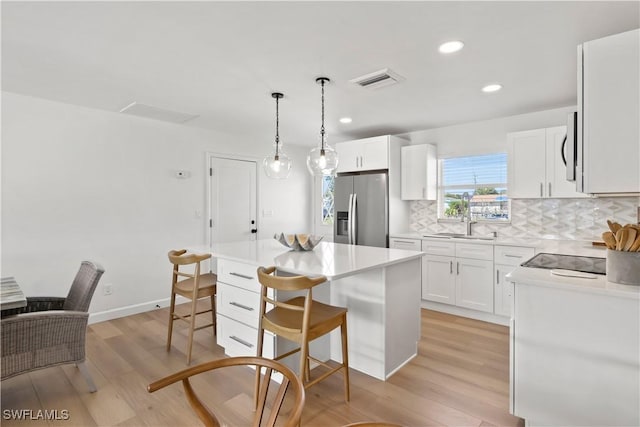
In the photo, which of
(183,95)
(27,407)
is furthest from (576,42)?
(27,407)

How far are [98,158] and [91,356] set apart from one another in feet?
6.83

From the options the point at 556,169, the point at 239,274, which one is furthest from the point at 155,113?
the point at 556,169

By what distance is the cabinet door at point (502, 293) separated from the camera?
344 centimetres

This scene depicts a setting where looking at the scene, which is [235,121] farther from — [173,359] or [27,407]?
[27,407]

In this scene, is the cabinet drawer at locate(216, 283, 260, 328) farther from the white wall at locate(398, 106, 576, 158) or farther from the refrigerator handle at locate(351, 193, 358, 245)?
the white wall at locate(398, 106, 576, 158)

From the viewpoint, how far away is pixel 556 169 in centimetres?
340

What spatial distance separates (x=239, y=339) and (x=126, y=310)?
202cm

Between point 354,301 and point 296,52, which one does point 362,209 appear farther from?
point 296,52

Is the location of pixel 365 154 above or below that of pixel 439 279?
above

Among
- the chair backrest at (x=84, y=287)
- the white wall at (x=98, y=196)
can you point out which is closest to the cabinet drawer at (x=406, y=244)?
the white wall at (x=98, y=196)

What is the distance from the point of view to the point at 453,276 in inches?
151

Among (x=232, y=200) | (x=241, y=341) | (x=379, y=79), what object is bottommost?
(x=241, y=341)

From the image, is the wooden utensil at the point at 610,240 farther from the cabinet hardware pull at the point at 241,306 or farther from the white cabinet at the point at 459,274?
the cabinet hardware pull at the point at 241,306

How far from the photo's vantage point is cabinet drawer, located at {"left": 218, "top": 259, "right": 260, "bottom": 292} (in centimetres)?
247
